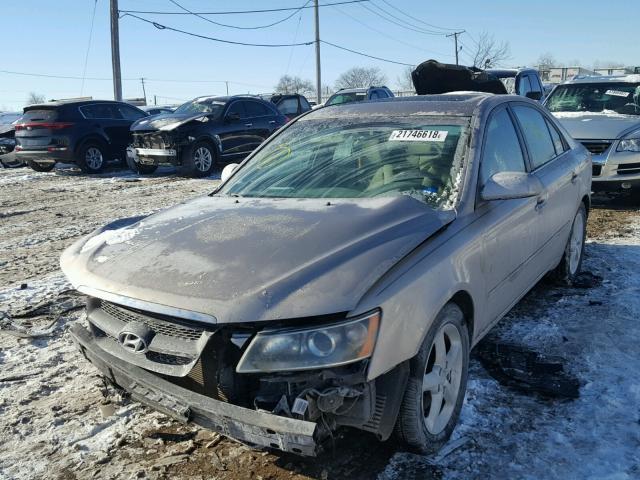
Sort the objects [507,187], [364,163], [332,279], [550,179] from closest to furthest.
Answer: [332,279], [507,187], [364,163], [550,179]

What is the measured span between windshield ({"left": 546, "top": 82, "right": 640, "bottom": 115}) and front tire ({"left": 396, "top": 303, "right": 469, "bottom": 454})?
7423 millimetres

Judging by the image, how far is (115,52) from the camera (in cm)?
2170

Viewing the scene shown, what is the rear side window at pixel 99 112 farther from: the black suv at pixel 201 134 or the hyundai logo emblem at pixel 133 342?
the hyundai logo emblem at pixel 133 342

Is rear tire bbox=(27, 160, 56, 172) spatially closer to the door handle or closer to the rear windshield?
the rear windshield

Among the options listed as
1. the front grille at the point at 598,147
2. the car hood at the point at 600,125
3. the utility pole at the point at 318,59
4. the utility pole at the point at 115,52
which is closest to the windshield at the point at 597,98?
the car hood at the point at 600,125

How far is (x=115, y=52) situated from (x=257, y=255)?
72.5 feet

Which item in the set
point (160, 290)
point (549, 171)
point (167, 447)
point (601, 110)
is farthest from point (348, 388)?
point (601, 110)

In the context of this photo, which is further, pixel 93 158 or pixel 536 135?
pixel 93 158

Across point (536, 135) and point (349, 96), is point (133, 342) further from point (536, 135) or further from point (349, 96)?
point (349, 96)

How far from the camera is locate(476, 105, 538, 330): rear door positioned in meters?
2.96

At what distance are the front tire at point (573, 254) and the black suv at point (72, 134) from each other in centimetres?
1123

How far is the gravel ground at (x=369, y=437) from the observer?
2.49m

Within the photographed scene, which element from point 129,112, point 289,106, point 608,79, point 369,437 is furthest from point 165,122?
point 369,437

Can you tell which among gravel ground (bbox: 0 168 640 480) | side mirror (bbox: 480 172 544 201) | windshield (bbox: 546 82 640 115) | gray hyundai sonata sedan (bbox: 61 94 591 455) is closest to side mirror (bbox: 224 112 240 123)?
windshield (bbox: 546 82 640 115)
